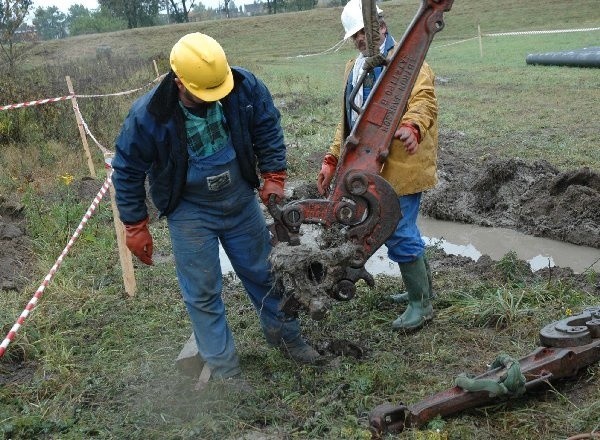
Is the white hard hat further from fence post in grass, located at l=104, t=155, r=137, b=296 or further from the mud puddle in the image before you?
the mud puddle

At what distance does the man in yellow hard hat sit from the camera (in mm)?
3500

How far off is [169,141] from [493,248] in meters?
3.76

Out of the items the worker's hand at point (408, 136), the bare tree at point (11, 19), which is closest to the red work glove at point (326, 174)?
the worker's hand at point (408, 136)

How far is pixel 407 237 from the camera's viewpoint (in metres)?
4.27

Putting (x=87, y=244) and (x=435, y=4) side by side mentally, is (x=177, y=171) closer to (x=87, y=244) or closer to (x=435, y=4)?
(x=435, y=4)

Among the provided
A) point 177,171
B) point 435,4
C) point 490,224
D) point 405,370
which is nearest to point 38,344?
point 177,171

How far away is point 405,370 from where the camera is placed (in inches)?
151

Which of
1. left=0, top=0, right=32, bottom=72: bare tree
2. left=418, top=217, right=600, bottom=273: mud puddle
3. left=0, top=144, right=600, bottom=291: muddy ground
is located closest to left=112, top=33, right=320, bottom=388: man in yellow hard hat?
left=0, top=144, right=600, bottom=291: muddy ground

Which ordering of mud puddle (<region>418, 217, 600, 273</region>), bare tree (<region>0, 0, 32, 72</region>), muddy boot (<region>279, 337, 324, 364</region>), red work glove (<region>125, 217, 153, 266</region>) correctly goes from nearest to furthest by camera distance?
red work glove (<region>125, 217, 153, 266</region>) → muddy boot (<region>279, 337, 324, 364</region>) → mud puddle (<region>418, 217, 600, 273</region>) → bare tree (<region>0, 0, 32, 72</region>)

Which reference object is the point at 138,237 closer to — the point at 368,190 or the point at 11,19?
the point at 368,190

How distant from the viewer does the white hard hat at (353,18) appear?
13.1 ft

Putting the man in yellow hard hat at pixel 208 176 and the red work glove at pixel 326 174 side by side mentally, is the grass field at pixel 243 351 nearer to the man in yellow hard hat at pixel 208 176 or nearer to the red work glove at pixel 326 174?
the man in yellow hard hat at pixel 208 176

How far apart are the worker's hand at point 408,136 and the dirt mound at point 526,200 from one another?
3.00 meters

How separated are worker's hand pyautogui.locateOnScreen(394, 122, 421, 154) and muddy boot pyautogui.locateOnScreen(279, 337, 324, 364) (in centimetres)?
138
